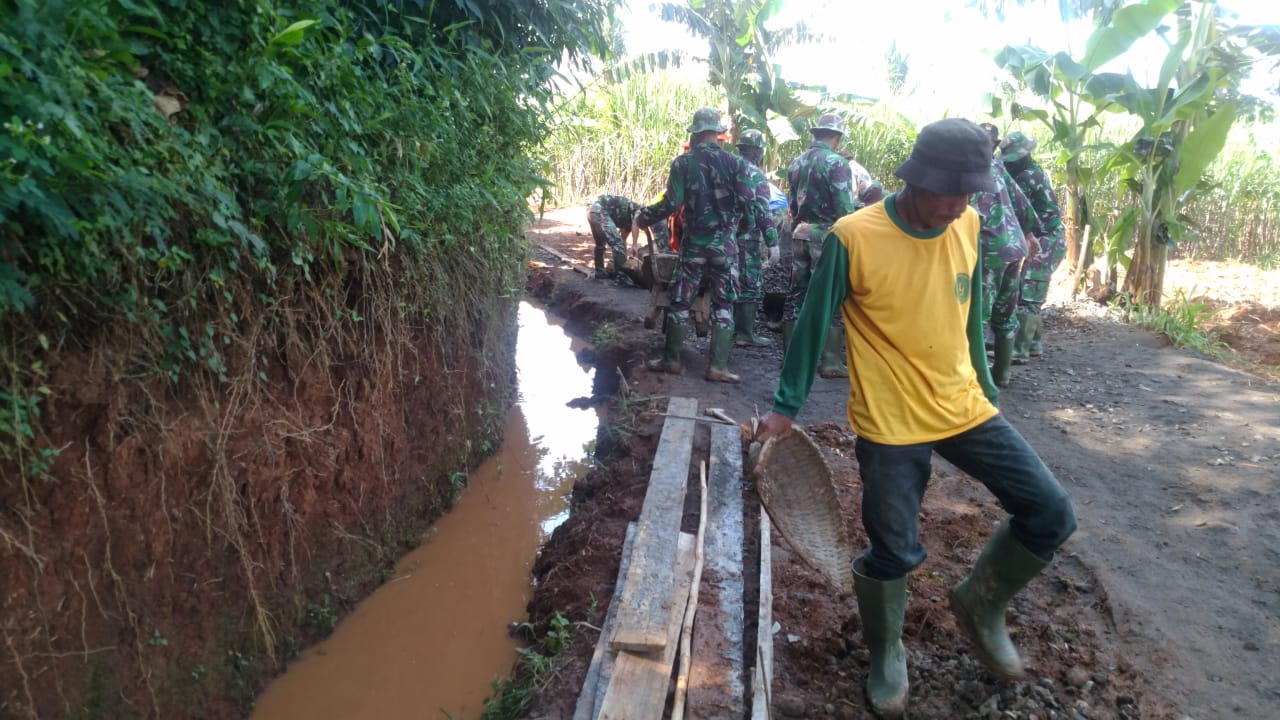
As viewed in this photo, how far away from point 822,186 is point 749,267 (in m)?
1.15

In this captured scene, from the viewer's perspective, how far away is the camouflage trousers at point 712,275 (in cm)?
636

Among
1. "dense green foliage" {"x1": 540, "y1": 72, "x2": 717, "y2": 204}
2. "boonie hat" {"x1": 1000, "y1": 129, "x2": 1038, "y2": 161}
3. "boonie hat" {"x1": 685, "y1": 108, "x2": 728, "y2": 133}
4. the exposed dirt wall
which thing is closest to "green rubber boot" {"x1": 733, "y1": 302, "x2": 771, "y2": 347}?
"boonie hat" {"x1": 685, "y1": 108, "x2": 728, "y2": 133}

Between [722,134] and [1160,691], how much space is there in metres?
5.03

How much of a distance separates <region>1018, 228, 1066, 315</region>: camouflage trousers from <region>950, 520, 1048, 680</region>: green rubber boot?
4.67m

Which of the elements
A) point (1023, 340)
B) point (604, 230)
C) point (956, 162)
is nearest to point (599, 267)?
point (604, 230)

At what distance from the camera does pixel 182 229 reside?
2.52 metres

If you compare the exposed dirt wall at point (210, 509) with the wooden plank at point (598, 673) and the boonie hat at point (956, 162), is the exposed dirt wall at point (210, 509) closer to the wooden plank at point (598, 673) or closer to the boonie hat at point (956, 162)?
the wooden plank at point (598, 673)

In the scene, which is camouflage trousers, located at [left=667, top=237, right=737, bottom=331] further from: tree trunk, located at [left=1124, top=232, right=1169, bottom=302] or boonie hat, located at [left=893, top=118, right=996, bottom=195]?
tree trunk, located at [left=1124, top=232, right=1169, bottom=302]

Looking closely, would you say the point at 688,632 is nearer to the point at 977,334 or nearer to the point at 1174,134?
the point at 977,334

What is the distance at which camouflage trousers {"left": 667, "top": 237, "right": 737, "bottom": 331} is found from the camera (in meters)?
6.36

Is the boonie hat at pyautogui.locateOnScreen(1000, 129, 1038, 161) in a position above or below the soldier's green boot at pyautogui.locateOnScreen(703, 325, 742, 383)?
above

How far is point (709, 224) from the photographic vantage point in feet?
20.6

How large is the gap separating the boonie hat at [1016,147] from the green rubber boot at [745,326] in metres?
2.54

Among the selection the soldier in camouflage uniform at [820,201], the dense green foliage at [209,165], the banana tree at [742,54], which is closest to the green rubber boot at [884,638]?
the dense green foliage at [209,165]
